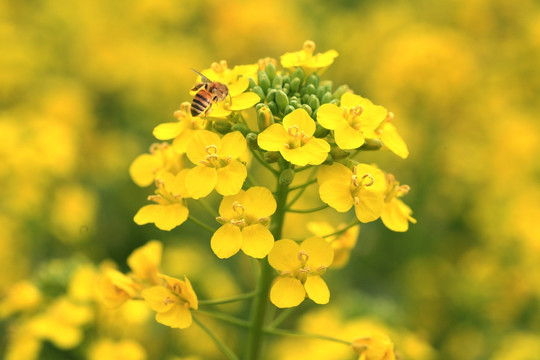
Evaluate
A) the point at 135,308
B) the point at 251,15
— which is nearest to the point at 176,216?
the point at 135,308

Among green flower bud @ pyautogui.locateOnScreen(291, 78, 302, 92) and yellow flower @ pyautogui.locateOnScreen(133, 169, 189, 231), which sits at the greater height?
green flower bud @ pyautogui.locateOnScreen(291, 78, 302, 92)

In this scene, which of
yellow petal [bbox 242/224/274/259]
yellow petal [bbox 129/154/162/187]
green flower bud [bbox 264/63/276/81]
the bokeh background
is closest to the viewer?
yellow petal [bbox 242/224/274/259]

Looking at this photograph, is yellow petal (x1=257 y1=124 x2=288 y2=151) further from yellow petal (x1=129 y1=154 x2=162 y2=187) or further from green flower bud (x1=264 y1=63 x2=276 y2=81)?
yellow petal (x1=129 y1=154 x2=162 y2=187)

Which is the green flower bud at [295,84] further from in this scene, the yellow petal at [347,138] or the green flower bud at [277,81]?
the yellow petal at [347,138]

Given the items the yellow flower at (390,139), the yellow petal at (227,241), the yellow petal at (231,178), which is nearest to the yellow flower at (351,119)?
the yellow flower at (390,139)

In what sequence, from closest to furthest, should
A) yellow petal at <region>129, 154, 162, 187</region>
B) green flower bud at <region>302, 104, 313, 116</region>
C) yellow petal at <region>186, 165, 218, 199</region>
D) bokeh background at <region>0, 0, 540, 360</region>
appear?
1. yellow petal at <region>186, 165, 218, 199</region>
2. green flower bud at <region>302, 104, 313, 116</region>
3. yellow petal at <region>129, 154, 162, 187</region>
4. bokeh background at <region>0, 0, 540, 360</region>

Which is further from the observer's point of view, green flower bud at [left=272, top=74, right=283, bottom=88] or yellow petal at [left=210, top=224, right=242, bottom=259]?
green flower bud at [left=272, top=74, right=283, bottom=88]

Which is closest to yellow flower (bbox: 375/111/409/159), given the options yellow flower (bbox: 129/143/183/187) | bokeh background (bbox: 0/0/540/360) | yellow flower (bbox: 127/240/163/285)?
yellow flower (bbox: 129/143/183/187)

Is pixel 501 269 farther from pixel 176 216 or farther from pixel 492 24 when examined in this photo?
pixel 176 216
